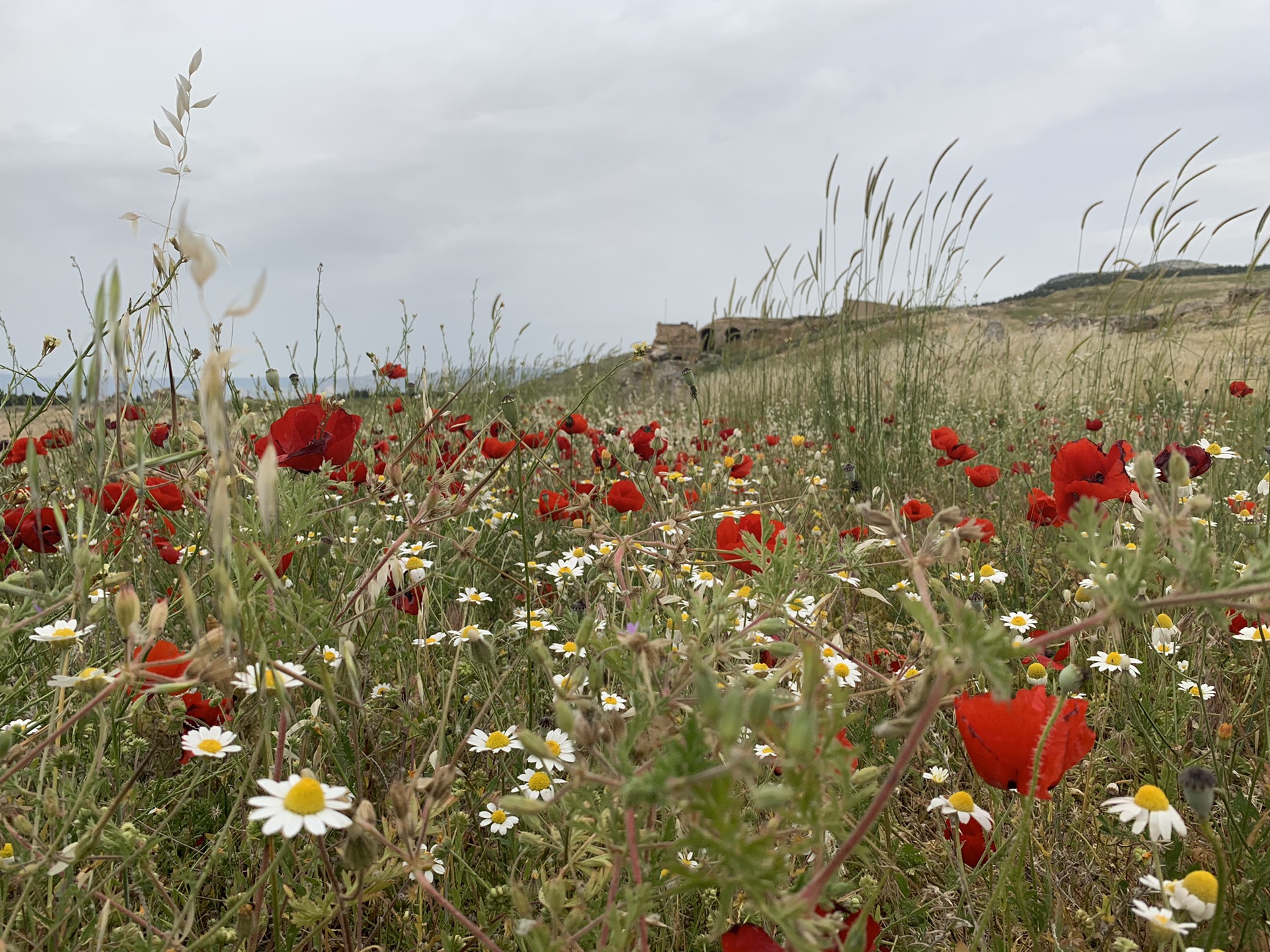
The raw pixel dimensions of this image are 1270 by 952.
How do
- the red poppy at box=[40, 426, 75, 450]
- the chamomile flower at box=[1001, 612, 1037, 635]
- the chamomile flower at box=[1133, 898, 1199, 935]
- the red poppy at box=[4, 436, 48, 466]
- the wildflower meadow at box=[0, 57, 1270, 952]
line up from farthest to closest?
the red poppy at box=[40, 426, 75, 450], the red poppy at box=[4, 436, 48, 466], the chamomile flower at box=[1001, 612, 1037, 635], the chamomile flower at box=[1133, 898, 1199, 935], the wildflower meadow at box=[0, 57, 1270, 952]

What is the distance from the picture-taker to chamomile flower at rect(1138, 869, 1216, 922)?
91 centimetres

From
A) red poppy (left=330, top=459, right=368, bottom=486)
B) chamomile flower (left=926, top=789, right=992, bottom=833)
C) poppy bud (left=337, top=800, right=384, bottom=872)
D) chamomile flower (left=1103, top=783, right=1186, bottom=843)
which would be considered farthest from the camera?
red poppy (left=330, top=459, right=368, bottom=486)

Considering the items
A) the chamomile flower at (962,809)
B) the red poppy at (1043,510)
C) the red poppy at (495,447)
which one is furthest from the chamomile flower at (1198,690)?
the red poppy at (495,447)

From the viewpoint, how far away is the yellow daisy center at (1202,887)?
0.94 meters

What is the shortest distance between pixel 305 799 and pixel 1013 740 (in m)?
0.80

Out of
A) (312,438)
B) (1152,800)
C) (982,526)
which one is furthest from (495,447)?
(1152,800)

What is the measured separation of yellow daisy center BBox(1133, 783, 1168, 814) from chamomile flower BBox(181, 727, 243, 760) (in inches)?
46.7

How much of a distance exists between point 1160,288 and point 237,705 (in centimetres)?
524

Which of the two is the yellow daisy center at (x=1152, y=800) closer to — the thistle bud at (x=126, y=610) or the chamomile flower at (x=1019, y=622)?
the chamomile flower at (x=1019, y=622)

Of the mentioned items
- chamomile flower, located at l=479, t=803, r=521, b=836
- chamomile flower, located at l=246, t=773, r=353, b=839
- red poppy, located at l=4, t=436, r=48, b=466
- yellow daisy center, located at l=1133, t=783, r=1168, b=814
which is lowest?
chamomile flower, located at l=479, t=803, r=521, b=836

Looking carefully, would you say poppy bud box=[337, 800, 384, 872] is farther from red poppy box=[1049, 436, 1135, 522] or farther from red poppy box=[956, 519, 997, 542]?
red poppy box=[1049, 436, 1135, 522]

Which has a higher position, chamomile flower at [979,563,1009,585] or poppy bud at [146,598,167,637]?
poppy bud at [146,598,167,637]

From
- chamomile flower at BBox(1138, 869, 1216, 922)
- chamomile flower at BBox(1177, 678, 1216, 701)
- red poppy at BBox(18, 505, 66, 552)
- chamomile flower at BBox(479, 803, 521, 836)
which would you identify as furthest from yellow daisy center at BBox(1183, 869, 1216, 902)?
red poppy at BBox(18, 505, 66, 552)

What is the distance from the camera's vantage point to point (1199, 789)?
941mm
